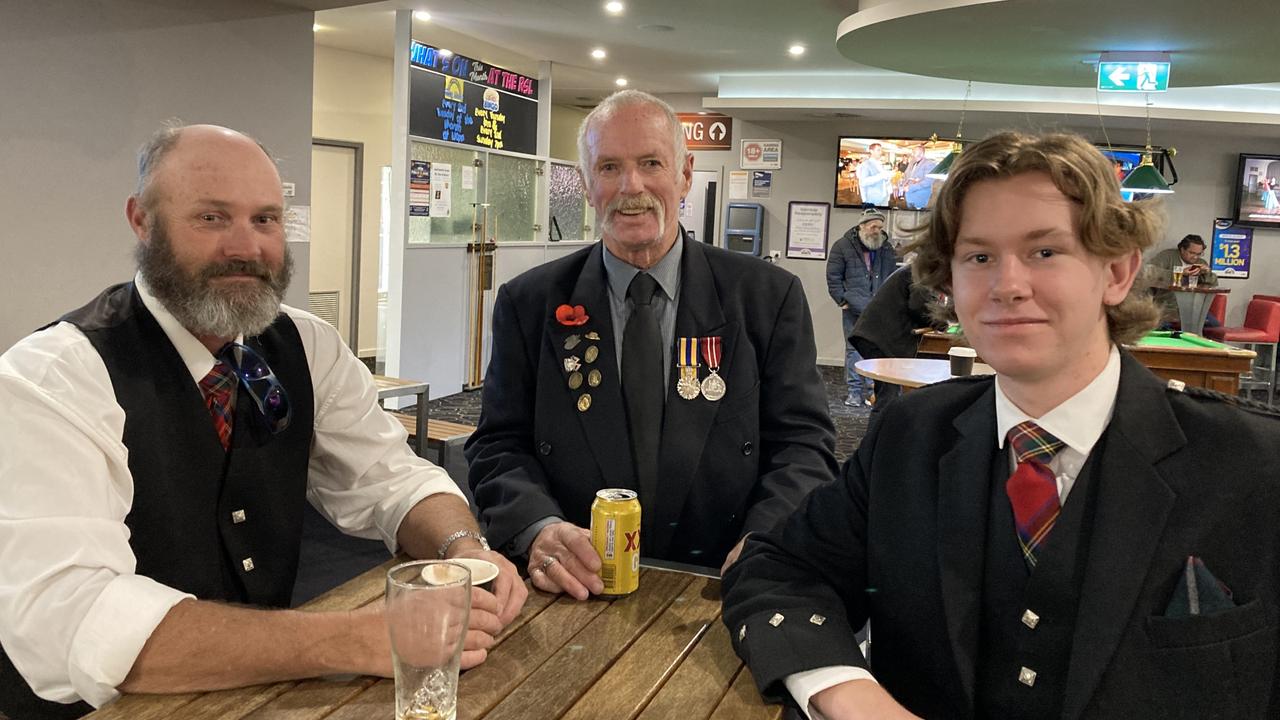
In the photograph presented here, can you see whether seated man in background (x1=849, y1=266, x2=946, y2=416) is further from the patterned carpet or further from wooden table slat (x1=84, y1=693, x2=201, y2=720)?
wooden table slat (x1=84, y1=693, x2=201, y2=720)

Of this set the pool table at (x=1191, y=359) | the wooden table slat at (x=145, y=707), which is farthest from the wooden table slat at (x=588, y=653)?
the pool table at (x=1191, y=359)

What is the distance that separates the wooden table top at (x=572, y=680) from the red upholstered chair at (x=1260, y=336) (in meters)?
9.87

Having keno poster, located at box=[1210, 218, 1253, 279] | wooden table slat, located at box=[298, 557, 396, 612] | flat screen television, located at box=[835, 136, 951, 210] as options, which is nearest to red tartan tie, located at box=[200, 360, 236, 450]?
wooden table slat, located at box=[298, 557, 396, 612]

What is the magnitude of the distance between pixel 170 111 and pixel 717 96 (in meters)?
7.72

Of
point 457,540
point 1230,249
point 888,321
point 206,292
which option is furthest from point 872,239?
point 206,292

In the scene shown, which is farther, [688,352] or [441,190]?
[441,190]

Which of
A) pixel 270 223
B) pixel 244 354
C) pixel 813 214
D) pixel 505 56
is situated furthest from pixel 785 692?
pixel 813 214

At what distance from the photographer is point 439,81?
7715 millimetres

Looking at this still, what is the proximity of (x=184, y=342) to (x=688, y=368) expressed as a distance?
919 millimetres

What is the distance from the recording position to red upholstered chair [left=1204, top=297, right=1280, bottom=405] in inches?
384

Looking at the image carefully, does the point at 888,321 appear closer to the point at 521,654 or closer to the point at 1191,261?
the point at 521,654

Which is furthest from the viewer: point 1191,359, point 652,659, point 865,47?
point 865,47

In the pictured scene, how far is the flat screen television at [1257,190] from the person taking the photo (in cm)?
1076

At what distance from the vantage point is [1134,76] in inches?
274
